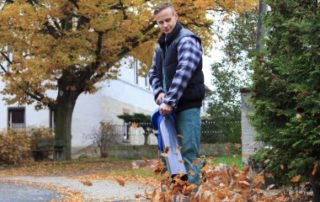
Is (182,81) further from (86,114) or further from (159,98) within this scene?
(86,114)

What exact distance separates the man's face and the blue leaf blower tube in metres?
0.72

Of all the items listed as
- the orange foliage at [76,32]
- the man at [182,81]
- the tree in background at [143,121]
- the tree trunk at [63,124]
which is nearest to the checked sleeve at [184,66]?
the man at [182,81]

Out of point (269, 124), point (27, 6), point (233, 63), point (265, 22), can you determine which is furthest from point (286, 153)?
point (233, 63)

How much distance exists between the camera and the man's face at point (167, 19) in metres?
5.66

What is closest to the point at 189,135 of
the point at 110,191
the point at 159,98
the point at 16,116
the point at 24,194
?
the point at 159,98

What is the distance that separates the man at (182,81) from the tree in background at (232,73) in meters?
16.6

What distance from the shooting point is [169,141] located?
5445 mm

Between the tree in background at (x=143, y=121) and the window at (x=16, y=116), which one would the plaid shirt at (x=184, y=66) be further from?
the window at (x=16, y=116)

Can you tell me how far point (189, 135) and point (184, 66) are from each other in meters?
0.58

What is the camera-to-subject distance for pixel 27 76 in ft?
69.3

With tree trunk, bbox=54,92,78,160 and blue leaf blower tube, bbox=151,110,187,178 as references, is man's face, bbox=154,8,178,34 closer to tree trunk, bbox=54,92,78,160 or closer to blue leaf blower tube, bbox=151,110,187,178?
blue leaf blower tube, bbox=151,110,187,178

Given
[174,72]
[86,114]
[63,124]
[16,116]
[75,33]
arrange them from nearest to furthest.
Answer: [174,72], [75,33], [63,124], [86,114], [16,116]

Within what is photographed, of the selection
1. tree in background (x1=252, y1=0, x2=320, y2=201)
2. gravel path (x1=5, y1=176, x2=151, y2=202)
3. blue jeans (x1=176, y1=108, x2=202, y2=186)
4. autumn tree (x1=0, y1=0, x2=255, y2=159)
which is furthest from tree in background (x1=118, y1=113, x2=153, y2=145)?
blue jeans (x1=176, y1=108, x2=202, y2=186)

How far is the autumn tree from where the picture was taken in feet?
65.4
